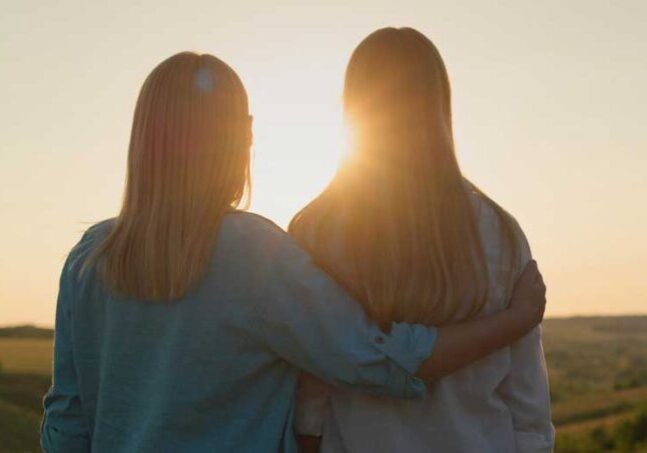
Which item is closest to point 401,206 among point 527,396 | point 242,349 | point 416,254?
point 416,254

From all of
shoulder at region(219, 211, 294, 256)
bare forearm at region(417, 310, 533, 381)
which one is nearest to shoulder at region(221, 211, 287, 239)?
shoulder at region(219, 211, 294, 256)

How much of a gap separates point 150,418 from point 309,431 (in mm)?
547

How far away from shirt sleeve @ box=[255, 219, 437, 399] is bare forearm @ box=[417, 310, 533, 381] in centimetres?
4

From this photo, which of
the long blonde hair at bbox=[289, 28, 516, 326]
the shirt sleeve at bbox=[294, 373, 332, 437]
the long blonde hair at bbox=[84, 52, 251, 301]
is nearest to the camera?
the long blonde hair at bbox=[84, 52, 251, 301]

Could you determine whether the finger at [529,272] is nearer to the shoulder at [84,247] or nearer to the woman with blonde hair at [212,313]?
the woman with blonde hair at [212,313]

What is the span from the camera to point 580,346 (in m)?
90.1

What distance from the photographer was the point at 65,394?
377 centimetres

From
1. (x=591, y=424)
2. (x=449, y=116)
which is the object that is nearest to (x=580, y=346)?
(x=591, y=424)

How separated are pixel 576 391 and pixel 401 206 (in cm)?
5547

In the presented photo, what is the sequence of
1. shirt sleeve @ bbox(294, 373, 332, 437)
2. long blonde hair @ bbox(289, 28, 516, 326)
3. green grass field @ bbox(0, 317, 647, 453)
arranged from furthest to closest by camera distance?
green grass field @ bbox(0, 317, 647, 453), shirt sleeve @ bbox(294, 373, 332, 437), long blonde hair @ bbox(289, 28, 516, 326)

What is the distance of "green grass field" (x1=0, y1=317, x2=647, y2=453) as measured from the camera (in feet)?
36.8

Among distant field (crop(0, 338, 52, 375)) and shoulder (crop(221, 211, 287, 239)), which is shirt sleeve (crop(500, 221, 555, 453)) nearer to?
shoulder (crop(221, 211, 287, 239))

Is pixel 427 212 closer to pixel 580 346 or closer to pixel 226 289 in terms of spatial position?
pixel 226 289

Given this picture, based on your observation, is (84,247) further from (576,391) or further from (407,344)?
(576,391)
